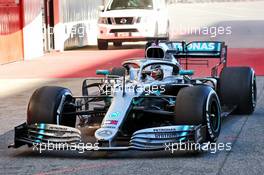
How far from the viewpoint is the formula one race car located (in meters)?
7.71

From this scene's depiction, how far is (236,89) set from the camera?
10602mm

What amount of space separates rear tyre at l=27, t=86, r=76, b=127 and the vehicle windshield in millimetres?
17372

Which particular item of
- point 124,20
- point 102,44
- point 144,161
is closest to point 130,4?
point 124,20

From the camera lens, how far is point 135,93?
845 cm

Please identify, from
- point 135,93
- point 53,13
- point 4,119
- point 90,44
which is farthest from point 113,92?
point 90,44

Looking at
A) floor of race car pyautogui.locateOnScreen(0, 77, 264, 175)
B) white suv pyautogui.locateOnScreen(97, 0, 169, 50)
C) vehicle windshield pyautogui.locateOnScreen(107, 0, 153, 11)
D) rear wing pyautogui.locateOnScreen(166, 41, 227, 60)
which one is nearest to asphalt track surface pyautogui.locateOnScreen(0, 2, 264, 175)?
floor of race car pyautogui.locateOnScreen(0, 77, 264, 175)

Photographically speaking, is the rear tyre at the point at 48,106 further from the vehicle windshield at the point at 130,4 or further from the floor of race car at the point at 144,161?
the vehicle windshield at the point at 130,4

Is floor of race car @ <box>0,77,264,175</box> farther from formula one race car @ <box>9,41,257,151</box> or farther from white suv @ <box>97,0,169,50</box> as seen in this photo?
white suv @ <box>97,0,169,50</box>

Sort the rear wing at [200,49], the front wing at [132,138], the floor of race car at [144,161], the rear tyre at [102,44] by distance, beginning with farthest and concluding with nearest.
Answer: the rear tyre at [102,44] < the rear wing at [200,49] < the front wing at [132,138] < the floor of race car at [144,161]

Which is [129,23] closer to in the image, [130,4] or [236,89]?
[130,4]

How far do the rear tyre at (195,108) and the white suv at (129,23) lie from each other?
Answer: 55.0 ft

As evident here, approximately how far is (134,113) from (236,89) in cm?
269

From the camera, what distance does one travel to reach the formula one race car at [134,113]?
25.3 ft

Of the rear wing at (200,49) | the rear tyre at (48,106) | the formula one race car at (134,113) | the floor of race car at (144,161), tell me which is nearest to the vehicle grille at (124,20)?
the rear wing at (200,49)
